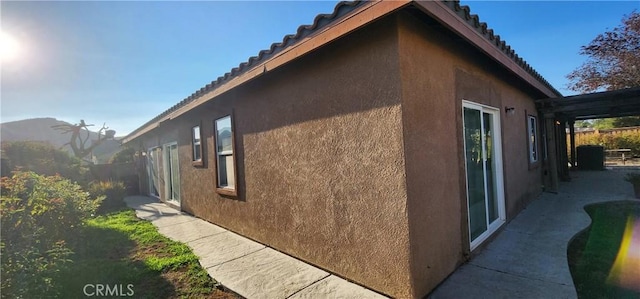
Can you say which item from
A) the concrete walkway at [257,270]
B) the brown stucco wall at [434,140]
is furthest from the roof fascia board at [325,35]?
the concrete walkway at [257,270]

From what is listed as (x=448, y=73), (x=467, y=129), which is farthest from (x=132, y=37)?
(x=467, y=129)

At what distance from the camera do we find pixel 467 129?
439 centimetres

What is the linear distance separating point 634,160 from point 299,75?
22.9 metres

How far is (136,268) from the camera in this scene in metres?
4.55

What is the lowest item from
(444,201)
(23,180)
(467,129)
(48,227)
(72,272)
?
(72,272)

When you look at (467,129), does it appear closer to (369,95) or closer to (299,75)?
(369,95)

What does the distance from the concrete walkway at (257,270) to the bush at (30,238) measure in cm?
187

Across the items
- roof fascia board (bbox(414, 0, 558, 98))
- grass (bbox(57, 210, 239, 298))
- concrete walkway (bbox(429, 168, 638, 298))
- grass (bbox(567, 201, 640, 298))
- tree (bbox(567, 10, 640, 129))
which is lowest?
grass (bbox(567, 201, 640, 298))

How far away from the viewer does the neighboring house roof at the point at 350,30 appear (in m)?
2.78

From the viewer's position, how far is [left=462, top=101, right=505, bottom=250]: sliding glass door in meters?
4.41

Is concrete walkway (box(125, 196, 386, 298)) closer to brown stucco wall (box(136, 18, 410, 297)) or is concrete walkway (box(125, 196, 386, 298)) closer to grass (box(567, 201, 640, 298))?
brown stucco wall (box(136, 18, 410, 297))

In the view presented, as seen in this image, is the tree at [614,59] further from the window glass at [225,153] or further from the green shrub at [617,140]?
the window glass at [225,153]

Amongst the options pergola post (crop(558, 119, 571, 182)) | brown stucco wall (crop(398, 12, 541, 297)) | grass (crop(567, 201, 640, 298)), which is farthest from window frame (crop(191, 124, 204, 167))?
pergola post (crop(558, 119, 571, 182))

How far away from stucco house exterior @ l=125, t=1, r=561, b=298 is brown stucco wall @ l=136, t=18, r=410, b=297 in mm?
17
